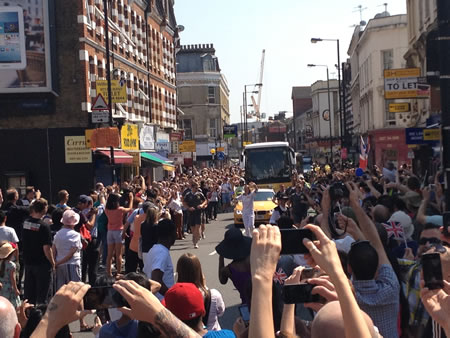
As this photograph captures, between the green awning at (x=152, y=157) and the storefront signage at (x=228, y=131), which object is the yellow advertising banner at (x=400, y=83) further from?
the storefront signage at (x=228, y=131)

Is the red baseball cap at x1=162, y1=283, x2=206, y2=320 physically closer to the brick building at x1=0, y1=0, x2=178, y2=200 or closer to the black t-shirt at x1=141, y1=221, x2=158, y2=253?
the black t-shirt at x1=141, y1=221, x2=158, y2=253

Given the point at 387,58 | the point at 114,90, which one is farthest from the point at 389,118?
the point at 114,90

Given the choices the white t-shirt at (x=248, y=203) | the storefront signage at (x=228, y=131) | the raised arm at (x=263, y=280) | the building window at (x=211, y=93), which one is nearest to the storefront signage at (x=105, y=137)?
the white t-shirt at (x=248, y=203)

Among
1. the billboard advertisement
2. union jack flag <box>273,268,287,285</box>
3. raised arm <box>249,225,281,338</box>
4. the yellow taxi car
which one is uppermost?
the billboard advertisement

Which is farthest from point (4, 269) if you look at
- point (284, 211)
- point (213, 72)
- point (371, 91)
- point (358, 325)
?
point (213, 72)

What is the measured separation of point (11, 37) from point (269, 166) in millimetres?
12841

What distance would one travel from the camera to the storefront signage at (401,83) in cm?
2141

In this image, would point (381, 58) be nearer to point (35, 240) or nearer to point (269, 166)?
point (269, 166)

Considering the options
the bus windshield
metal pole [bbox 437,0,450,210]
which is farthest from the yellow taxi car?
metal pole [bbox 437,0,450,210]

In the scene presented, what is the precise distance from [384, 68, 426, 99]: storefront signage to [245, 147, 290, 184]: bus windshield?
1140 cm

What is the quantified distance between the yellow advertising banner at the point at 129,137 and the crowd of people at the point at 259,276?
19.4 m

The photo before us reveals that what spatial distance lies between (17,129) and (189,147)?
23300mm

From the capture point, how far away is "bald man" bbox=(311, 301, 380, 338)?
3113mm

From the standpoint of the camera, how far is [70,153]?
28.6m
